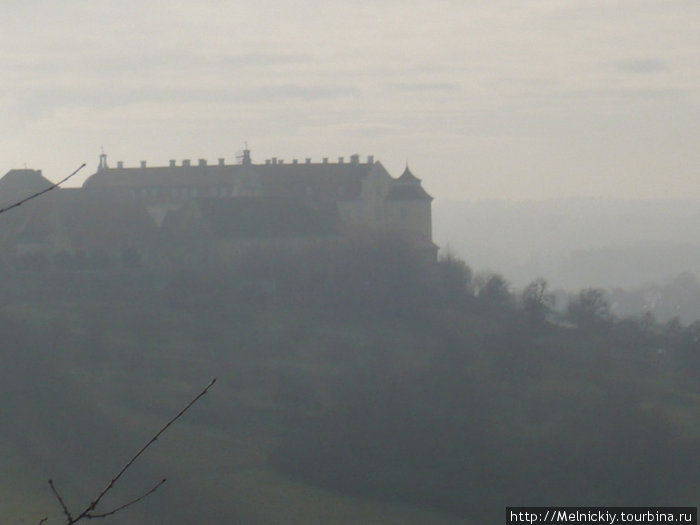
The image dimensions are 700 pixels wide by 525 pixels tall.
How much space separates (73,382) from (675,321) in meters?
29.6

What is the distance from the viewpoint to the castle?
55812 millimetres

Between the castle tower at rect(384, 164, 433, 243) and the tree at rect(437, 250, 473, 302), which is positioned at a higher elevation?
the castle tower at rect(384, 164, 433, 243)

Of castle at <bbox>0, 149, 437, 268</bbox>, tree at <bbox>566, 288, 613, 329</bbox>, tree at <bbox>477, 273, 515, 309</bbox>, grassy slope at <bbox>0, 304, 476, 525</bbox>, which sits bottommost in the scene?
grassy slope at <bbox>0, 304, 476, 525</bbox>

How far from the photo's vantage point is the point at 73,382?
39.8 m

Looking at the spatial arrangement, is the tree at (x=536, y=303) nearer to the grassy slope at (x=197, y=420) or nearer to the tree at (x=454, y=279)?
the tree at (x=454, y=279)

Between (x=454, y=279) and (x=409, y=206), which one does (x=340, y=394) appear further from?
(x=409, y=206)

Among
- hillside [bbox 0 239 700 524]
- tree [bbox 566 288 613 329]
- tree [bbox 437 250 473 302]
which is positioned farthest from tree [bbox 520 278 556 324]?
tree [bbox 437 250 473 302]

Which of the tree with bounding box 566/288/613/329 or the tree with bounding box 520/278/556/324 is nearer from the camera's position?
the tree with bounding box 520/278/556/324

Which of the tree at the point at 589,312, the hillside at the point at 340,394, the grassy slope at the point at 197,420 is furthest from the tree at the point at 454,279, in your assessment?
the grassy slope at the point at 197,420

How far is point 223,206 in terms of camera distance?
5912cm

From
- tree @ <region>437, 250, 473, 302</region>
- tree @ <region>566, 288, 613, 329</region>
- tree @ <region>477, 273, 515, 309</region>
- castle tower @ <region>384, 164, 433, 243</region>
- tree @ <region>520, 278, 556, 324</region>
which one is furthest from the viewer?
castle tower @ <region>384, 164, 433, 243</region>

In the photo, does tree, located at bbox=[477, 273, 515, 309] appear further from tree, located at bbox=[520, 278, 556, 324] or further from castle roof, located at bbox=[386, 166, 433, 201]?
castle roof, located at bbox=[386, 166, 433, 201]

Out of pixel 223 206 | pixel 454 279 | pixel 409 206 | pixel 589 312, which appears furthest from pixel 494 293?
pixel 223 206

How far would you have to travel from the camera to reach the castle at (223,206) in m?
55.8
